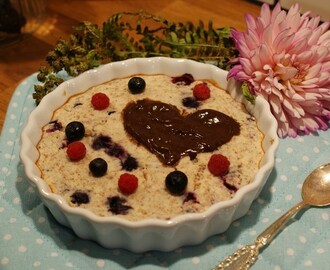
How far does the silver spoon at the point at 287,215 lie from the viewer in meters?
1.10

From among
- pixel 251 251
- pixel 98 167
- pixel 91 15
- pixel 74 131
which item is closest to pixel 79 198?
pixel 98 167

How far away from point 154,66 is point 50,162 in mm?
492

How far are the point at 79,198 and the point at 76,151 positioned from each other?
0.14m

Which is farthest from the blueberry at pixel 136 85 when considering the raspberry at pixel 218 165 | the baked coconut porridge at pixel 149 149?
the raspberry at pixel 218 165

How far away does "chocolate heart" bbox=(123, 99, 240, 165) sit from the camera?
1247mm

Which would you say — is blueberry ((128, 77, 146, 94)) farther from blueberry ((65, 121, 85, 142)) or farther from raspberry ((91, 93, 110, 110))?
blueberry ((65, 121, 85, 142))

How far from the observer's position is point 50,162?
1.25 m

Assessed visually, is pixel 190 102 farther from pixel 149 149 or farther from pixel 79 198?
→ pixel 79 198

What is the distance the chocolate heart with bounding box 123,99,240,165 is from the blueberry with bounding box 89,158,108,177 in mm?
137

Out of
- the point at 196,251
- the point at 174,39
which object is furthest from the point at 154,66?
the point at 196,251

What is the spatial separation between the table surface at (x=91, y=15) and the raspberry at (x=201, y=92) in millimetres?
694

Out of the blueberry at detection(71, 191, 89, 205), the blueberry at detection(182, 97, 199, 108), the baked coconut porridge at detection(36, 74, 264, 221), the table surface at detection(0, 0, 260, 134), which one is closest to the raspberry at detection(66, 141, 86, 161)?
the baked coconut porridge at detection(36, 74, 264, 221)

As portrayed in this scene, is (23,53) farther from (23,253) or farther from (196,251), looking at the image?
(196,251)

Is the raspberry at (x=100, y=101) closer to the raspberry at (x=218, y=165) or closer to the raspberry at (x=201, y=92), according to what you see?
the raspberry at (x=201, y=92)
